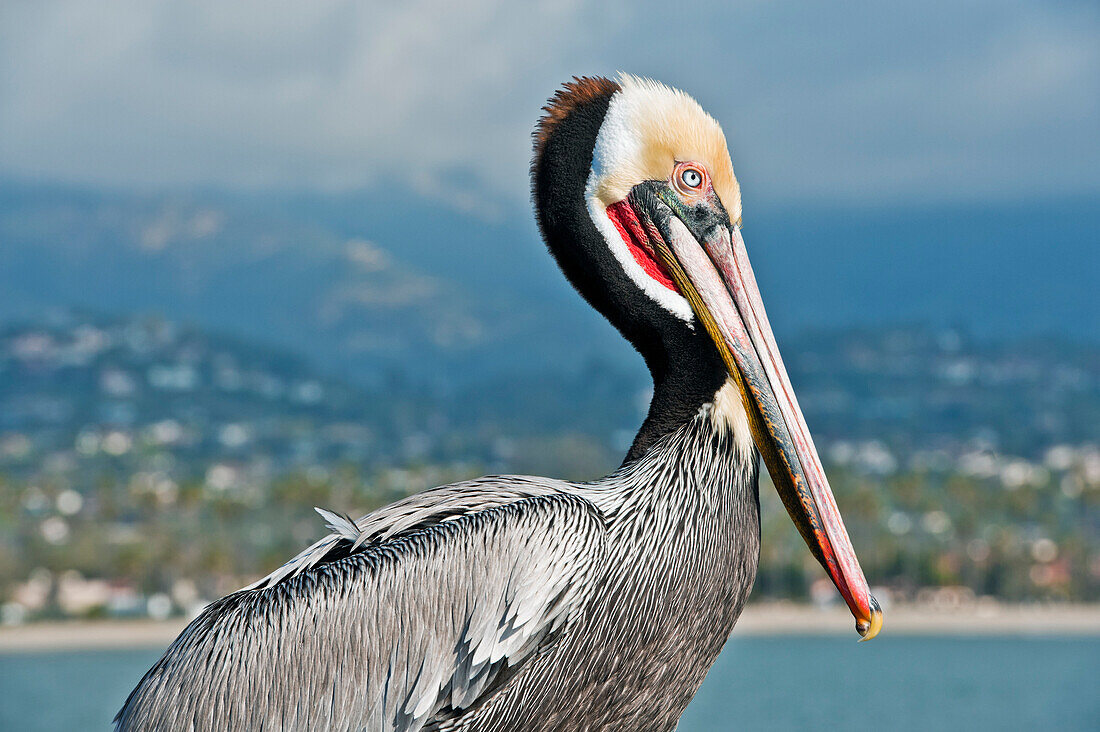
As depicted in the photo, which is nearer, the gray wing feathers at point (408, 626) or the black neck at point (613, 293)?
the gray wing feathers at point (408, 626)

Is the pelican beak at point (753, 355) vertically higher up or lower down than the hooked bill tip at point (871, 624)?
higher up

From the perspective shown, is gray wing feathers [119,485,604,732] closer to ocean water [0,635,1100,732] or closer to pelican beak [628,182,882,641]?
pelican beak [628,182,882,641]

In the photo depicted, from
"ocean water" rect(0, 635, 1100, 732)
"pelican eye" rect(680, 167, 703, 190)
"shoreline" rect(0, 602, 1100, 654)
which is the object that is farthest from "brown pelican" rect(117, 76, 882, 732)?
"shoreline" rect(0, 602, 1100, 654)

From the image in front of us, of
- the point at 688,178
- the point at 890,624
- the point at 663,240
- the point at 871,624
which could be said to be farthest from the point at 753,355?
the point at 890,624

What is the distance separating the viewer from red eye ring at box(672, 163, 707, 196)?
14.6 feet

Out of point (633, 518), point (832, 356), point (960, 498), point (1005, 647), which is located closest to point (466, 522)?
point (633, 518)

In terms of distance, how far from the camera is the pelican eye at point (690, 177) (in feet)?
14.6

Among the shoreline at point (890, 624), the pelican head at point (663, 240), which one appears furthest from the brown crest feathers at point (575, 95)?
the shoreline at point (890, 624)

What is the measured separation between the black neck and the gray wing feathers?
52cm

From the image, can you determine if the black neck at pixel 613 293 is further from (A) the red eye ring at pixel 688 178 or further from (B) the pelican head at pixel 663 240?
(A) the red eye ring at pixel 688 178

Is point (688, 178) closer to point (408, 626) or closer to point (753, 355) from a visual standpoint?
point (753, 355)

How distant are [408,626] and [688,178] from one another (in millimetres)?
1745

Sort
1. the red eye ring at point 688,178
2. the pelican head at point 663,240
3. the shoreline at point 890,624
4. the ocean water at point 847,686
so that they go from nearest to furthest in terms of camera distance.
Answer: the pelican head at point 663,240
the red eye ring at point 688,178
the ocean water at point 847,686
the shoreline at point 890,624

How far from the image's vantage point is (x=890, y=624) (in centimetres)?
8462
